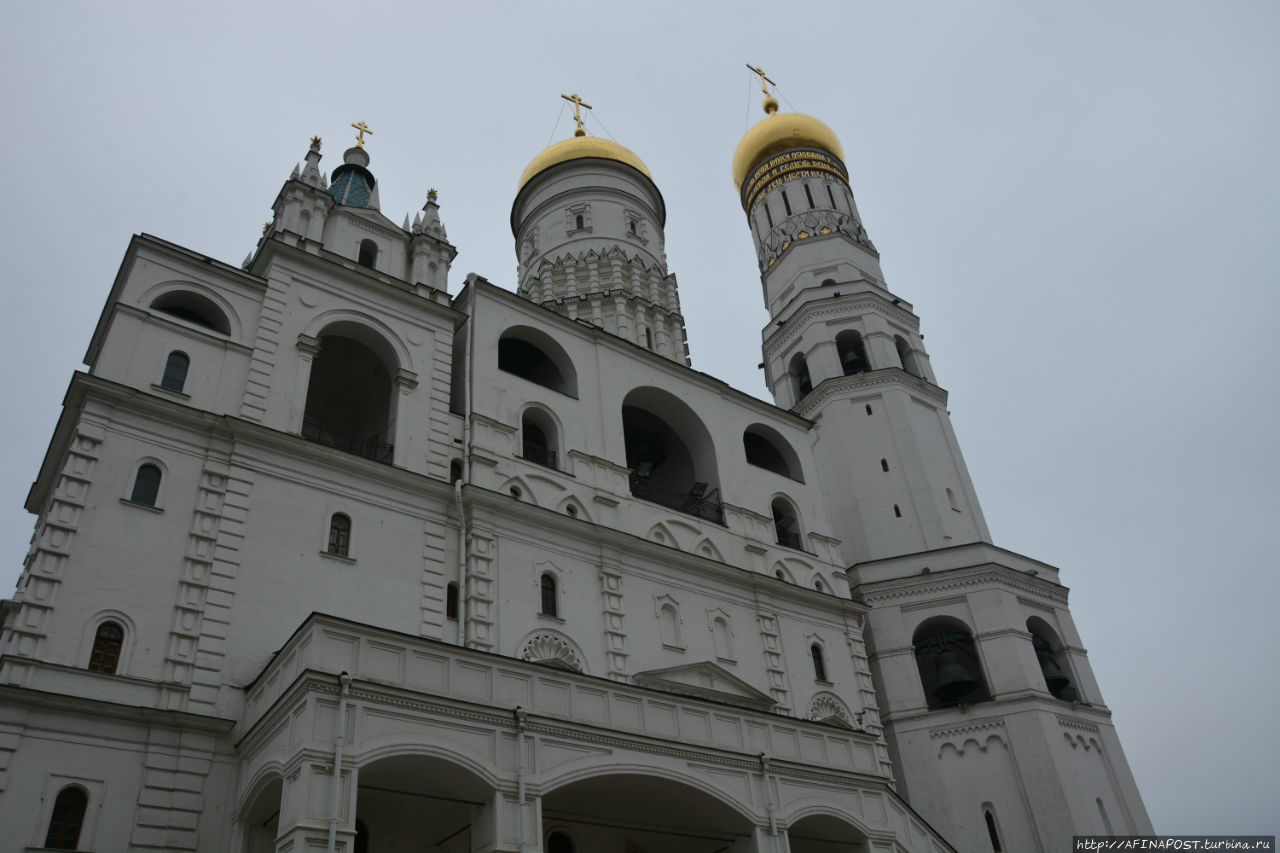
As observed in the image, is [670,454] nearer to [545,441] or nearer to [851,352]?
[545,441]

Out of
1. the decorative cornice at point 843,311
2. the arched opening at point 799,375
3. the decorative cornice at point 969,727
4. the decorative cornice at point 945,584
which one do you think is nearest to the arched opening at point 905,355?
the decorative cornice at point 843,311

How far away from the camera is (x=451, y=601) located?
19.1m

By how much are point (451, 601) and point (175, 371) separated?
6.61 m

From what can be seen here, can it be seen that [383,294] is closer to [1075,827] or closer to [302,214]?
[302,214]

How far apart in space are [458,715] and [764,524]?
13183 mm

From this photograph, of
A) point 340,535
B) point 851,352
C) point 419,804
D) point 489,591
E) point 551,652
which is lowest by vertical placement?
point 419,804

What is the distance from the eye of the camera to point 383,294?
2205cm

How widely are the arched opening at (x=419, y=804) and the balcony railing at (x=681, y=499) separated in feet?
33.1

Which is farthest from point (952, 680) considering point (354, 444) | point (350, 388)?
point (350, 388)

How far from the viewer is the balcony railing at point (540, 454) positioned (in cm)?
2284

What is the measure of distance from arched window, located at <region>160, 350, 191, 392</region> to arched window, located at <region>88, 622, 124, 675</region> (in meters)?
4.66

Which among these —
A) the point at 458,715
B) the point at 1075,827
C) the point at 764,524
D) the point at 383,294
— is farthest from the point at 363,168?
the point at 1075,827

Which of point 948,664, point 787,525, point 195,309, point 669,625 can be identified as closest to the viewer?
point 195,309

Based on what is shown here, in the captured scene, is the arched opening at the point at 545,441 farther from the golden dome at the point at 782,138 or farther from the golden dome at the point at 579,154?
the golden dome at the point at 782,138
